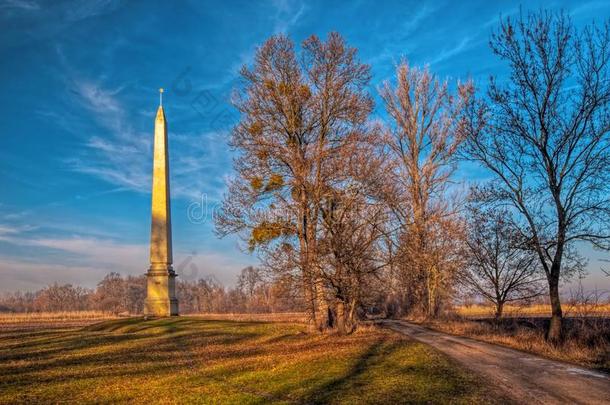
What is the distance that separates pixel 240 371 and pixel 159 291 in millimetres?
20327

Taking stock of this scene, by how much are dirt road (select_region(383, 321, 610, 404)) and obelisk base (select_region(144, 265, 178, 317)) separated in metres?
20.1

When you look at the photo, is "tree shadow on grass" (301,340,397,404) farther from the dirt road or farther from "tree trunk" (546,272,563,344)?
"tree trunk" (546,272,563,344)

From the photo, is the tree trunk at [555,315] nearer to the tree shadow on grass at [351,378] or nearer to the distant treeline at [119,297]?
the tree shadow on grass at [351,378]

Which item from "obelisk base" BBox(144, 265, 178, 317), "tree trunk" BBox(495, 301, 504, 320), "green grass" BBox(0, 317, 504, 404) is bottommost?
"green grass" BBox(0, 317, 504, 404)

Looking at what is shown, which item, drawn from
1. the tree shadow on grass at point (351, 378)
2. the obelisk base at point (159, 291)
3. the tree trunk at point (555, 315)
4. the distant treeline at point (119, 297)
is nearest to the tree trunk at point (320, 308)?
the tree shadow on grass at point (351, 378)

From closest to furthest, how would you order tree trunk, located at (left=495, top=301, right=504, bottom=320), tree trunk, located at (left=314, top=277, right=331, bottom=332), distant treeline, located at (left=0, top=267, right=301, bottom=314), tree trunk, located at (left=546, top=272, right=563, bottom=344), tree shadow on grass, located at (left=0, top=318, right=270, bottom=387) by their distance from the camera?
tree shadow on grass, located at (left=0, top=318, right=270, bottom=387) < tree trunk, located at (left=546, top=272, right=563, bottom=344) < tree trunk, located at (left=314, top=277, right=331, bottom=332) < tree trunk, located at (left=495, top=301, right=504, bottom=320) < distant treeline, located at (left=0, top=267, right=301, bottom=314)

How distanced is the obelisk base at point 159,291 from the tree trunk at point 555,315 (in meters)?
21.4

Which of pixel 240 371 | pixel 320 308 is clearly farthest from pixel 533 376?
pixel 320 308

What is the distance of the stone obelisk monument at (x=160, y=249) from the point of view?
29.4 meters

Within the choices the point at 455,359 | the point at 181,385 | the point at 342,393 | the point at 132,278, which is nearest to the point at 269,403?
the point at 342,393

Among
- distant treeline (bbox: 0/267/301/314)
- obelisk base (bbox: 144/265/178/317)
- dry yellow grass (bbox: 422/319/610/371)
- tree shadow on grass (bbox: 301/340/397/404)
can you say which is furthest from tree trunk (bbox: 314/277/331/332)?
distant treeline (bbox: 0/267/301/314)

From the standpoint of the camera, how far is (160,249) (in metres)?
29.6

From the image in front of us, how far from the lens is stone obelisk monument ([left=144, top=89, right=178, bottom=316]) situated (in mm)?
29406

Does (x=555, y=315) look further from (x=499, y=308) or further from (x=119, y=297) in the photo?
(x=119, y=297)
